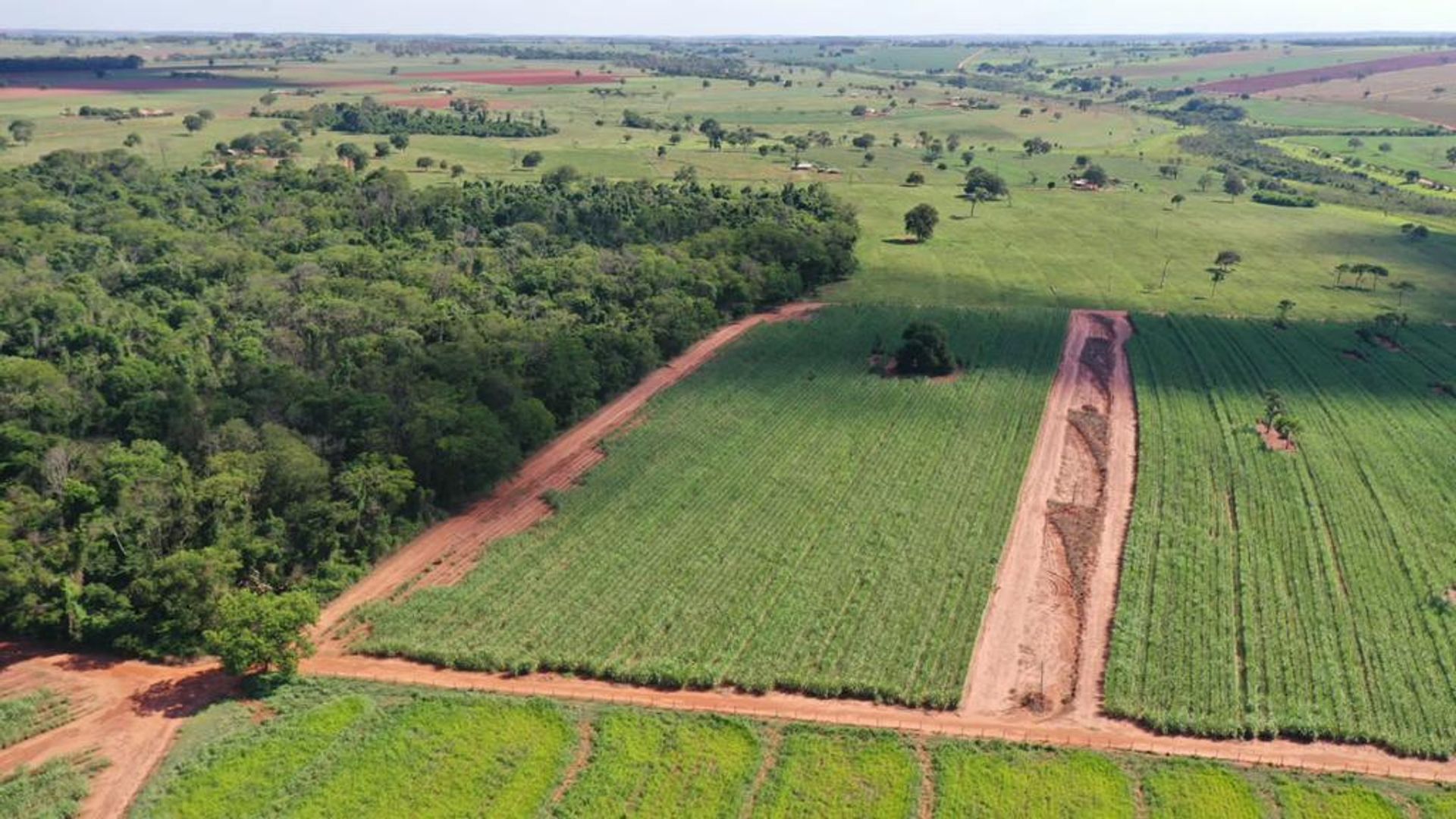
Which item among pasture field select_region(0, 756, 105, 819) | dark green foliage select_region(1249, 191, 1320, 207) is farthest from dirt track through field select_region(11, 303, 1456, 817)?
dark green foliage select_region(1249, 191, 1320, 207)

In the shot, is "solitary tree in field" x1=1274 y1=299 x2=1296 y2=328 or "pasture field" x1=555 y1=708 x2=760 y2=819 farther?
"solitary tree in field" x1=1274 y1=299 x2=1296 y2=328

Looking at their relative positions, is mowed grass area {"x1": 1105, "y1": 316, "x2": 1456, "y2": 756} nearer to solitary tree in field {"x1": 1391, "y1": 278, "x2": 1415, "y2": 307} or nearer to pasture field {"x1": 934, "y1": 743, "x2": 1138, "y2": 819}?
pasture field {"x1": 934, "y1": 743, "x2": 1138, "y2": 819}

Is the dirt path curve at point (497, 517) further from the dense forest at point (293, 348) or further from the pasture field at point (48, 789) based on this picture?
the pasture field at point (48, 789)

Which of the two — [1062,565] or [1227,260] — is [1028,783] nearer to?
[1062,565]

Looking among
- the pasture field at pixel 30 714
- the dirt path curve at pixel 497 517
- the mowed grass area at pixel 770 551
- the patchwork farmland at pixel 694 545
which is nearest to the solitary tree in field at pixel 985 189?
the patchwork farmland at pixel 694 545

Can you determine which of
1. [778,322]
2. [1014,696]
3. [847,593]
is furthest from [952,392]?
[1014,696]

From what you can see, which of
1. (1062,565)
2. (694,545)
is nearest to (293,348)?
(694,545)
